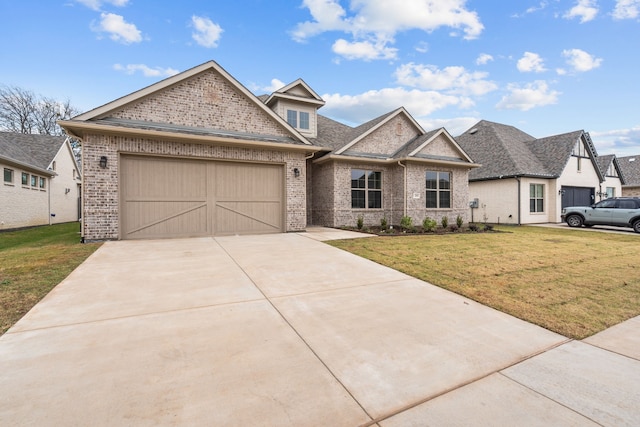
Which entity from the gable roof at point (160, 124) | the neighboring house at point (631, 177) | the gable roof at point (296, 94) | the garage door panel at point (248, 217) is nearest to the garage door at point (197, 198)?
the garage door panel at point (248, 217)

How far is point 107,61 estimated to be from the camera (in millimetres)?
15188

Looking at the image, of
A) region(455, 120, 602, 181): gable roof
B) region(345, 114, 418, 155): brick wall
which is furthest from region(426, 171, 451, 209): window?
region(455, 120, 602, 181): gable roof

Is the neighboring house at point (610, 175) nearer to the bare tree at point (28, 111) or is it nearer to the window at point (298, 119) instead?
the window at point (298, 119)

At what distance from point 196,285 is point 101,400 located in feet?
8.76

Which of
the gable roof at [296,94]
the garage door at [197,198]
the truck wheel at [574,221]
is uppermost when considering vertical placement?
the gable roof at [296,94]

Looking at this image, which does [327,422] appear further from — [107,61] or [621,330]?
[107,61]

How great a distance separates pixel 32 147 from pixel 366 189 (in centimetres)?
2223

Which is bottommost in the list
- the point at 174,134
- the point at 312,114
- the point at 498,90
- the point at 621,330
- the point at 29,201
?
the point at 621,330

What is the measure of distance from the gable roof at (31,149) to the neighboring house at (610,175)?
37.6 meters

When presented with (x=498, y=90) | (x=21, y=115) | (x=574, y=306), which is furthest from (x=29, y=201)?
(x=498, y=90)

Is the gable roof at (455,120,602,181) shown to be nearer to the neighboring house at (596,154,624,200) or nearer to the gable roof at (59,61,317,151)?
the neighboring house at (596,154,624,200)

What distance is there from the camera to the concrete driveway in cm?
184

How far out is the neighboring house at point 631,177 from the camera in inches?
1075

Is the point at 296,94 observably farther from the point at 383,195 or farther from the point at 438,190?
the point at 438,190
